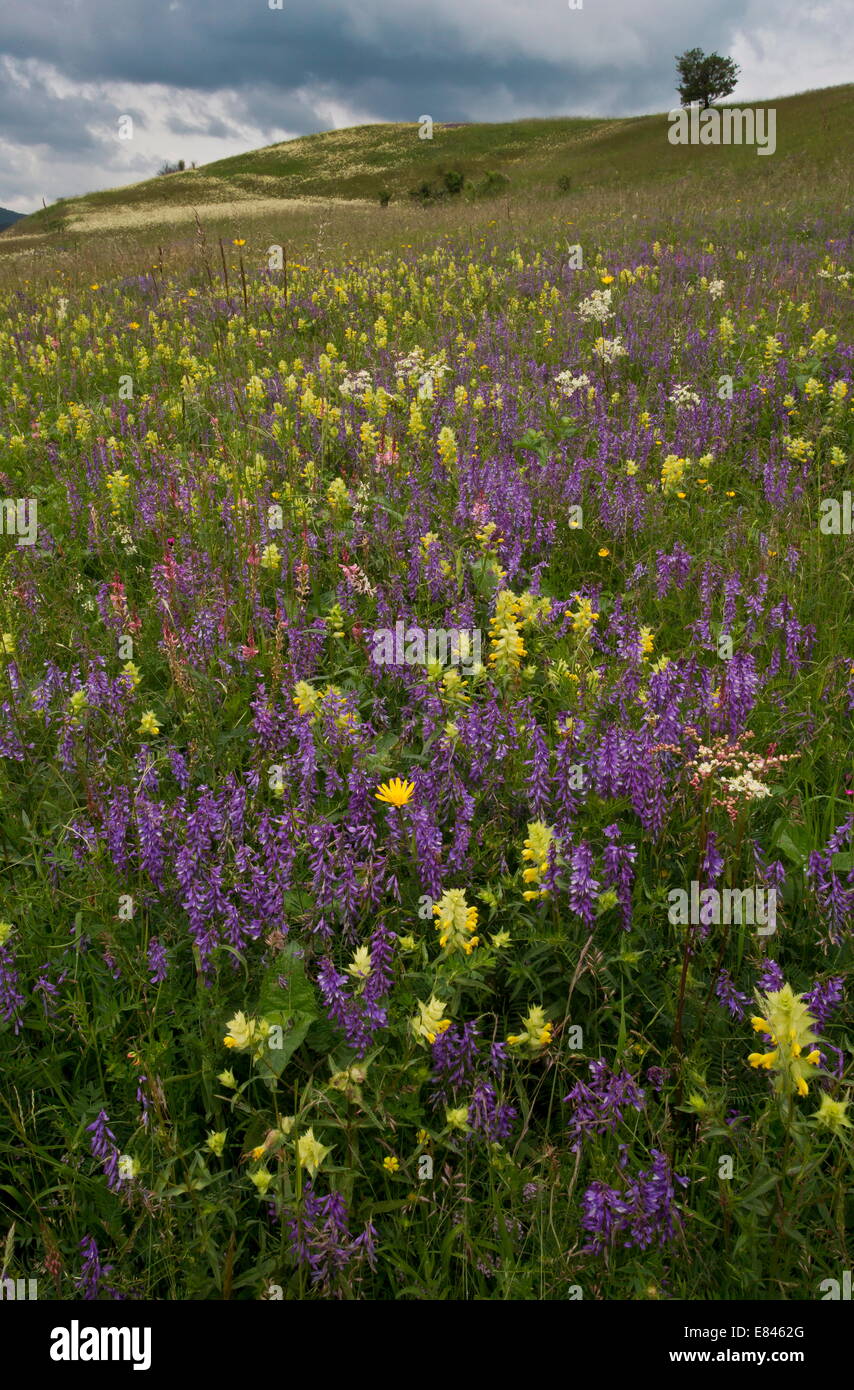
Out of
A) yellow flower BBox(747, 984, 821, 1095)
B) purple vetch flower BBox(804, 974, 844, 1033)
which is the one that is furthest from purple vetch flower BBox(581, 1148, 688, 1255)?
purple vetch flower BBox(804, 974, 844, 1033)

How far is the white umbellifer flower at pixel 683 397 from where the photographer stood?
6.56 m

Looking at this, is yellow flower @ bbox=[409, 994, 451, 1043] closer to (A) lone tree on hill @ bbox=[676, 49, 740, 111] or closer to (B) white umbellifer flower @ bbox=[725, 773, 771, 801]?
(B) white umbellifer flower @ bbox=[725, 773, 771, 801]

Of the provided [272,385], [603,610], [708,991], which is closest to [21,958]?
[708,991]

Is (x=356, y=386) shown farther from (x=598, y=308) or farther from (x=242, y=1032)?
(x=242, y=1032)

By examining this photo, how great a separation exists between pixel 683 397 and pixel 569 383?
3.18 feet

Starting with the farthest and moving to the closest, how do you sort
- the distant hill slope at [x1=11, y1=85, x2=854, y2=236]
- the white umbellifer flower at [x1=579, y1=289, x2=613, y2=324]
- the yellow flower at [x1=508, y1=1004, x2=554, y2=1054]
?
the distant hill slope at [x1=11, y1=85, x2=854, y2=236]
the white umbellifer flower at [x1=579, y1=289, x2=613, y2=324]
the yellow flower at [x1=508, y1=1004, x2=554, y2=1054]

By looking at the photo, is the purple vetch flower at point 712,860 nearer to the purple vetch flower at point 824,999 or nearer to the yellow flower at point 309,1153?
the purple vetch flower at point 824,999

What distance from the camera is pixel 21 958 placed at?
264 centimetres

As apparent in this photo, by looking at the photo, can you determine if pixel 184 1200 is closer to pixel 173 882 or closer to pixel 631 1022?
pixel 173 882

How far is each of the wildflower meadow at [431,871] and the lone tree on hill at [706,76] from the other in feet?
259

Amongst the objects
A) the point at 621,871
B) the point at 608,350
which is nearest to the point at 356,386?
the point at 608,350

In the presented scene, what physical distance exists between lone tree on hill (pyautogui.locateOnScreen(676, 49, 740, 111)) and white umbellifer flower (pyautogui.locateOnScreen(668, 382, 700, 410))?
3000 inches

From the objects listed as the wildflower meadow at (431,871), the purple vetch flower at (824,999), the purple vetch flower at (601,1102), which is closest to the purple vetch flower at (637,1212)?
the wildflower meadow at (431,871)

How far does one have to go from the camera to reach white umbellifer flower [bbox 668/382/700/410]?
6562mm
